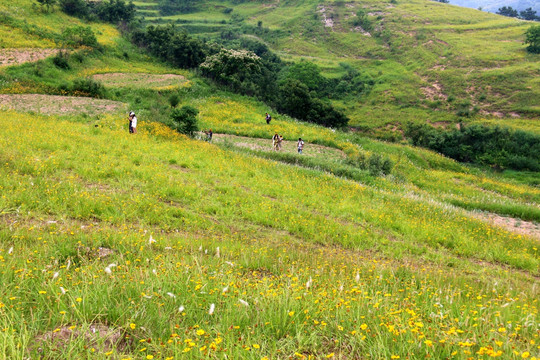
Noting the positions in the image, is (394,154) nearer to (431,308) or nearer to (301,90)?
(301,90)

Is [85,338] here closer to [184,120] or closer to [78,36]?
[184,120]

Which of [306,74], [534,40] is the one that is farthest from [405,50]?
[306,74]

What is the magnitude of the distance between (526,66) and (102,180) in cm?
9112

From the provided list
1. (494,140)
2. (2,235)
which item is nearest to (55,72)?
(2,235)

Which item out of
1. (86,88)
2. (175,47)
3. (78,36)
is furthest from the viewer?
(175,47)

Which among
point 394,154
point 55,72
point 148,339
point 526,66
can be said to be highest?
point 526,66

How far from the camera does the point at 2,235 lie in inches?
223

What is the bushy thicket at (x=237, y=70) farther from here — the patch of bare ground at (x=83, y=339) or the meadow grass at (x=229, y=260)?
the patch of bare ground at (x=83, y=339)

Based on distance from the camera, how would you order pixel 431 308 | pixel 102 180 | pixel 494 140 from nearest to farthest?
1. pixel 431 308
2. pixel 102 180
3. pixel 494 140

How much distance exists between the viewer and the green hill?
10.1 ft

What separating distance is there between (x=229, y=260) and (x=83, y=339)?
2996mm

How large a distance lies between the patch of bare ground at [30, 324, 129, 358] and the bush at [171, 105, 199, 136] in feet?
62.8

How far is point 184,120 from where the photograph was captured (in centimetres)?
2144

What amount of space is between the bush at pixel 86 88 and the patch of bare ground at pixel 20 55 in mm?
7630
